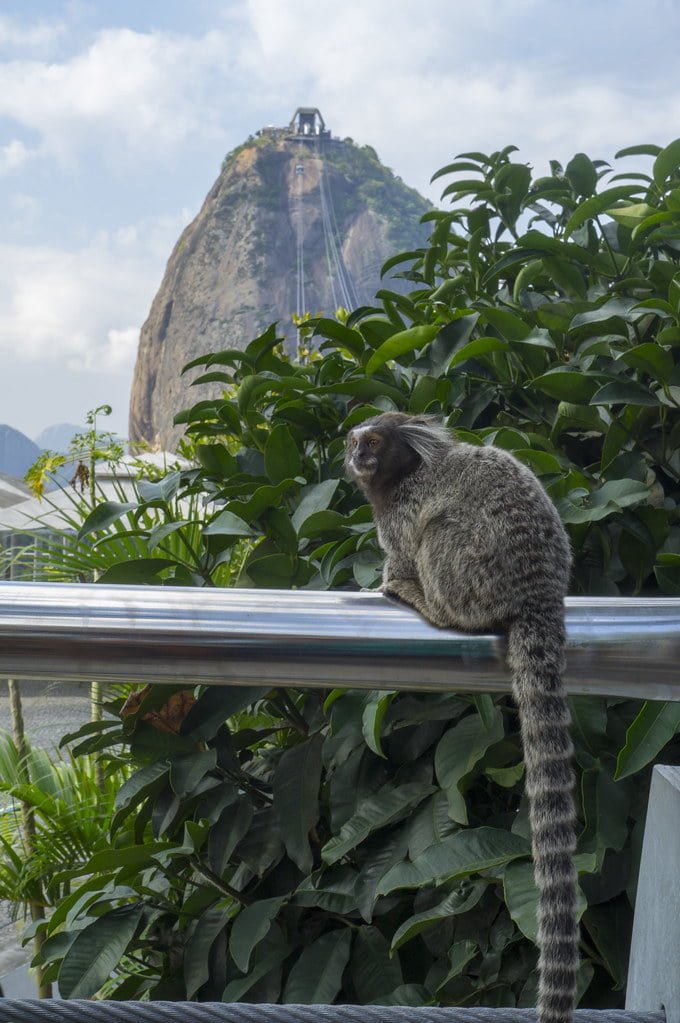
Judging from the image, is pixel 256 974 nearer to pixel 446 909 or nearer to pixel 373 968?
pixel 373 968

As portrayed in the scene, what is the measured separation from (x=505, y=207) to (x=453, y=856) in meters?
1.21

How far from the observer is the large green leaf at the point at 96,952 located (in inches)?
54.7

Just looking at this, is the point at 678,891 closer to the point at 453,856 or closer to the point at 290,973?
the point at 453,856

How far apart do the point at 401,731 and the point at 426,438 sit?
453 mm

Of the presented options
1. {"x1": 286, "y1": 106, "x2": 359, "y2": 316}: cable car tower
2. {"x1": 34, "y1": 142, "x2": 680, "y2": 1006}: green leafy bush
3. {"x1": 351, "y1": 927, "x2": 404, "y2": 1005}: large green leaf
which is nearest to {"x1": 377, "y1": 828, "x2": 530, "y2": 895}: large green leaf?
{"x1": 34, "y1": 142, "x2": 680, "y2": 1006}: green leafy bush

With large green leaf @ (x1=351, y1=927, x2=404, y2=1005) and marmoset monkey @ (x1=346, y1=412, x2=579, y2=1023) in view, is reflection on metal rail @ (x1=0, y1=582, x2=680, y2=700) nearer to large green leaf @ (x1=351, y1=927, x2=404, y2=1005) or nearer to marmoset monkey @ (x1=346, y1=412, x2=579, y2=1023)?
marmoset monkey @ (x1=346, y1=412, x2=579, y2=1023)

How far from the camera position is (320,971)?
1.29m

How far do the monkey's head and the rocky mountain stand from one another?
20.2 m

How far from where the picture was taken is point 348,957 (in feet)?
4.29

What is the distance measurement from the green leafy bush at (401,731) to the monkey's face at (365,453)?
109 millimetres

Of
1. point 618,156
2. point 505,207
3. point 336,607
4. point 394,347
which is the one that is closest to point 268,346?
point 394,347

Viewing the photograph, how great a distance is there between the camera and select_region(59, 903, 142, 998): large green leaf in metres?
1.39

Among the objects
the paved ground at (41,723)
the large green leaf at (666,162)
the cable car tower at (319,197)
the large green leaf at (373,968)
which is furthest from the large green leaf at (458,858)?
the cable car tower at (319,197)

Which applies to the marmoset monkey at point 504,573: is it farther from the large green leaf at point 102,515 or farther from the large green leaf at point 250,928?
the large green leaf at point 250,928
